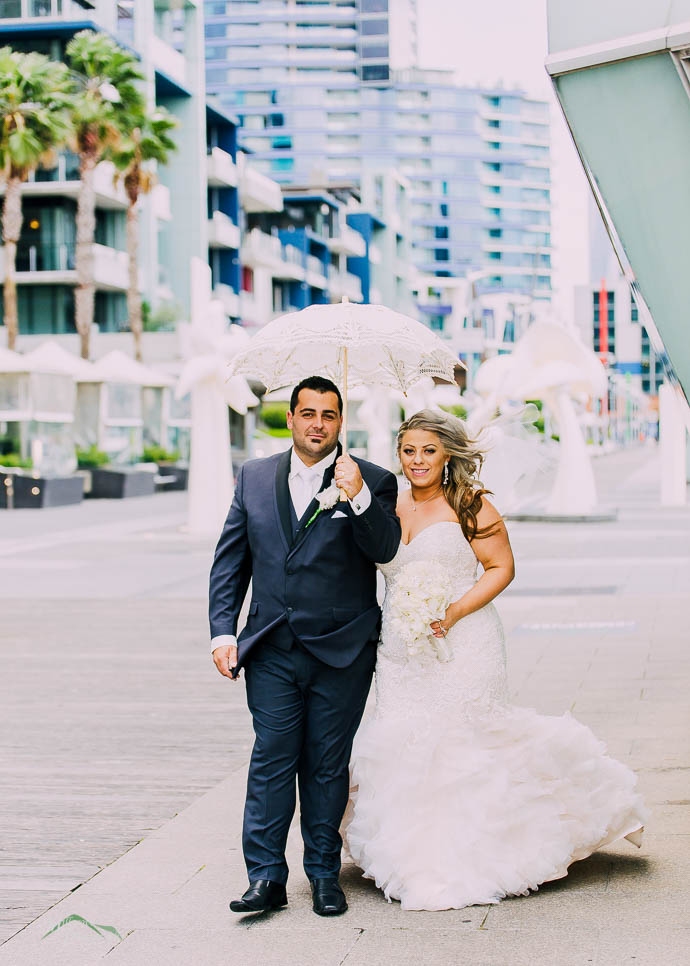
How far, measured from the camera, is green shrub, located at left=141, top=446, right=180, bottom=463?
145ft

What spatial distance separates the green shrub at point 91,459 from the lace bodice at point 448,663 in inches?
1333

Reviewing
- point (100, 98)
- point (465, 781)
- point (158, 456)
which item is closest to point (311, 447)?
point (465, 781)

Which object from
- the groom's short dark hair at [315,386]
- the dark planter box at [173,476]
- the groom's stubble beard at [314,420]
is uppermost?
the groom's short dark hair at [315,386]

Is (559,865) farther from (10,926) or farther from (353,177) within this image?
(353,177)

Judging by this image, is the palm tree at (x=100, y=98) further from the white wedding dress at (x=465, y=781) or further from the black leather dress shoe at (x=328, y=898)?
the black leather dress shoe at (x=328, y=898)

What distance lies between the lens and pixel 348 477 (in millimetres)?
4660

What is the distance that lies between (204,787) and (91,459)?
32.5m

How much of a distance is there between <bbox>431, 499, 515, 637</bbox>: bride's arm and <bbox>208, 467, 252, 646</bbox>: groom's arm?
27.8 inches

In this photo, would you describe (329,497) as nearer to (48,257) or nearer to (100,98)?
(100,98)

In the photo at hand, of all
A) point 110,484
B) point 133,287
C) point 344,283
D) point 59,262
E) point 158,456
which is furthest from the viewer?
point 344,283

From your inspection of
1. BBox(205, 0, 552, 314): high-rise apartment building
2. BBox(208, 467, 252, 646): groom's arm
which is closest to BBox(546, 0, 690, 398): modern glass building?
BBox(208, 467, 252, 646): groom's arm

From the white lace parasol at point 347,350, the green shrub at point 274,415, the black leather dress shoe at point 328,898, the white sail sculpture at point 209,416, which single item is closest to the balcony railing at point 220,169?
the green shrub at point 274,415

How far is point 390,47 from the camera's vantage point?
16188 centimetres

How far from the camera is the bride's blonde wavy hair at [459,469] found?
17.0 feet
